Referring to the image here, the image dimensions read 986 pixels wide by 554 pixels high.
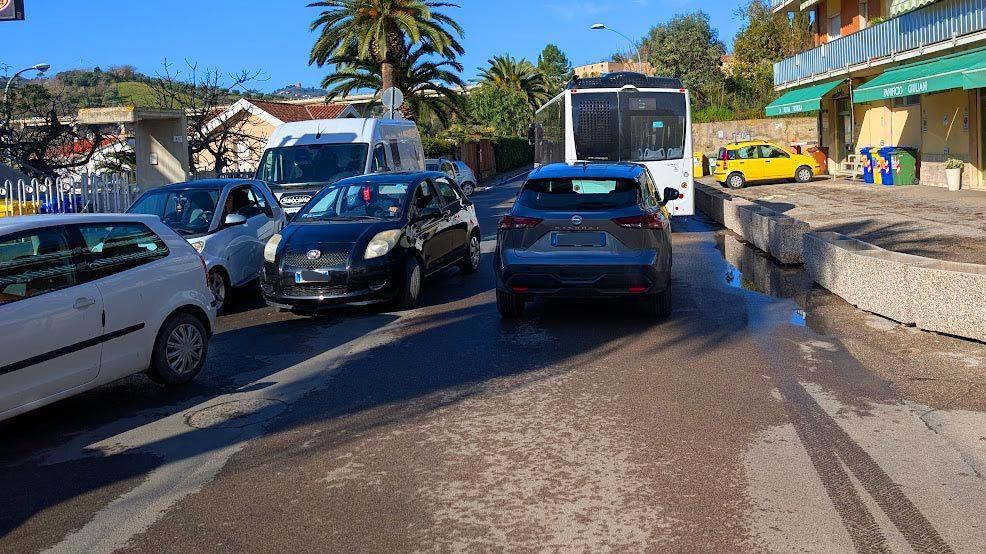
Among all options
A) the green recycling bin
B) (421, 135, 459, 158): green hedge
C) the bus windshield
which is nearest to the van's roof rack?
the bus windshield

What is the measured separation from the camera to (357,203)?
41.1 ft

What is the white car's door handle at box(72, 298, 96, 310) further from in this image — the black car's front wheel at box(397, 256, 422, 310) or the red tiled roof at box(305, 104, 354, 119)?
the red tiled roof at box(305, 104, 354, 119)

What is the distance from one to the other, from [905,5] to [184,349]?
2627 centimetres

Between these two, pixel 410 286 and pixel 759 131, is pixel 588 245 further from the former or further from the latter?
pixel 759 131

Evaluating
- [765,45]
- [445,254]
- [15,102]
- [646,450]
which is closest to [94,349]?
[646,450]

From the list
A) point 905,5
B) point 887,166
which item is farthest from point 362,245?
point 887,166

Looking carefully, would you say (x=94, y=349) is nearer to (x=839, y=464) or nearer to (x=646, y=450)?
(x=646, y=450)

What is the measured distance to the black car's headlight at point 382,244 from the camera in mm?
11289

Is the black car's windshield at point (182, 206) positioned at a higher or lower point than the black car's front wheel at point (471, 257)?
higher

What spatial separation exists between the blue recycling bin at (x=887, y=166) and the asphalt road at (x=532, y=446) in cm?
2257

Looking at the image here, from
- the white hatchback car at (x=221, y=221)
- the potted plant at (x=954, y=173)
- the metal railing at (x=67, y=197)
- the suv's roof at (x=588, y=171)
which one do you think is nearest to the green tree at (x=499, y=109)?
the potted plant at (x=954, y=173)

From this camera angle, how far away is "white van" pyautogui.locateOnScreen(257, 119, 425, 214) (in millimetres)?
16969

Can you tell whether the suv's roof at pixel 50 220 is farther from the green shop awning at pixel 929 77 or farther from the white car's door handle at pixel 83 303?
→ the green shop awning at pixel 929 77

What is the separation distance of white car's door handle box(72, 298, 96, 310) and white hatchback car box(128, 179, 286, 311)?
15.9 feet
